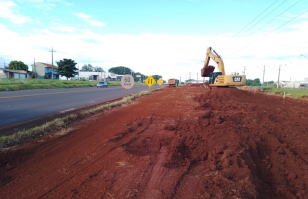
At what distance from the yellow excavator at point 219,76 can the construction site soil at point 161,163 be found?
40.3 feet

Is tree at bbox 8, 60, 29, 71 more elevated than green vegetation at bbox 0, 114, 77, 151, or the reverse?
tree at bbox 8, 60, 29, 71

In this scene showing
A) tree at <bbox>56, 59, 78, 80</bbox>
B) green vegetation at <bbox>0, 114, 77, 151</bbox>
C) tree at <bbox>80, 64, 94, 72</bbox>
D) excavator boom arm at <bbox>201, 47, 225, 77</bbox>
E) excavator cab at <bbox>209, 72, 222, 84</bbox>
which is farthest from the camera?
tree at <bbox>80, 64, 94, 72</bbox>

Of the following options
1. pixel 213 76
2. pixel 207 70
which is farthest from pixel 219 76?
pixel 207 70

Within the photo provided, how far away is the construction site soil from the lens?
359cm

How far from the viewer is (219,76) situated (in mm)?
21109

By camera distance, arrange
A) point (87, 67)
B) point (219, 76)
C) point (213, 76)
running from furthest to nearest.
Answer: point (87, 67)
point (213, 76)
point (219, 76)

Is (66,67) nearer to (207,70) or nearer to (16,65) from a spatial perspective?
(16,65)

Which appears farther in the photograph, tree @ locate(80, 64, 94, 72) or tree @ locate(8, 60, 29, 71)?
tree @ locate(80, 64, 94, 72)

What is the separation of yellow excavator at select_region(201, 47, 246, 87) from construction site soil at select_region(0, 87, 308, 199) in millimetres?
12281

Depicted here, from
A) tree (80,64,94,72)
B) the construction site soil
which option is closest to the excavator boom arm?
the construction site soil

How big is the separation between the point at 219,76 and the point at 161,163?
1798cm

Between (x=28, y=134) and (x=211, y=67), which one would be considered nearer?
(x=28, y=134)

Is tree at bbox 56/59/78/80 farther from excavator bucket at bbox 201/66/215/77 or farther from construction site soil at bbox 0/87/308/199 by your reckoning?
construction site soil at bbox 0/87/308/199

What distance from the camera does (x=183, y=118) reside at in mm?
9320
